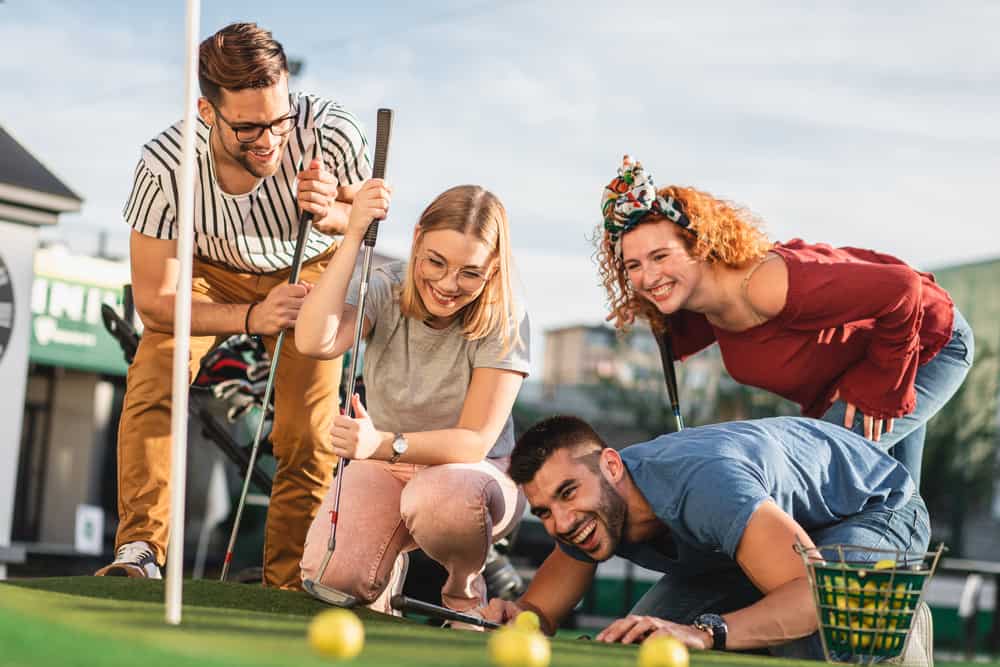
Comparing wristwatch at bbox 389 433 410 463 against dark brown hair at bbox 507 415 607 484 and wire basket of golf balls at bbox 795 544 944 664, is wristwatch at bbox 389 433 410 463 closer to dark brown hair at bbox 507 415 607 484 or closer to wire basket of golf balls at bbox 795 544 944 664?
dark brown hair at bbox 507 415 607 484

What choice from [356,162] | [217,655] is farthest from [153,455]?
[217,655]

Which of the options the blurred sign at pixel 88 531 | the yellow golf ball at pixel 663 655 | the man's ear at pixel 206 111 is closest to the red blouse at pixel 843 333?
the man's ear at pixel 206 111

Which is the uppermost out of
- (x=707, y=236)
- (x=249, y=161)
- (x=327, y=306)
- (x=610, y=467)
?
(x=249, y=161)

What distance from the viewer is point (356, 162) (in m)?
4.25

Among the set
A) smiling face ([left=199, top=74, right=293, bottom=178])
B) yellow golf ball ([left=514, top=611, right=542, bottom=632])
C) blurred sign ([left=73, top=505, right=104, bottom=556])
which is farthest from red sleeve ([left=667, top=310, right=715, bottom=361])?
blurred sign ([left=73, top=505, right=104, bottom=556])

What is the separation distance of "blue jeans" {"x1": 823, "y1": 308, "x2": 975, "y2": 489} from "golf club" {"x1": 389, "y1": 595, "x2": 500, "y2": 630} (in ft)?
4.33

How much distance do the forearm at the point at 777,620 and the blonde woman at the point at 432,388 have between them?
1.00 m

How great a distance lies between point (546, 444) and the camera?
3.28m

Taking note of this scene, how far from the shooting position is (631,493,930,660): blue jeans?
3.24 meters

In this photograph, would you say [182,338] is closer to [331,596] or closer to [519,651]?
[519,651]

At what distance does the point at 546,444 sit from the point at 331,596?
752 mm

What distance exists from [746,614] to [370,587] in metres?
1.30

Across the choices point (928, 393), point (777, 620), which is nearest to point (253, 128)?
point (777, 620)

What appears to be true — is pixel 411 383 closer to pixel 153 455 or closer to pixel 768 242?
pixel 153 455
